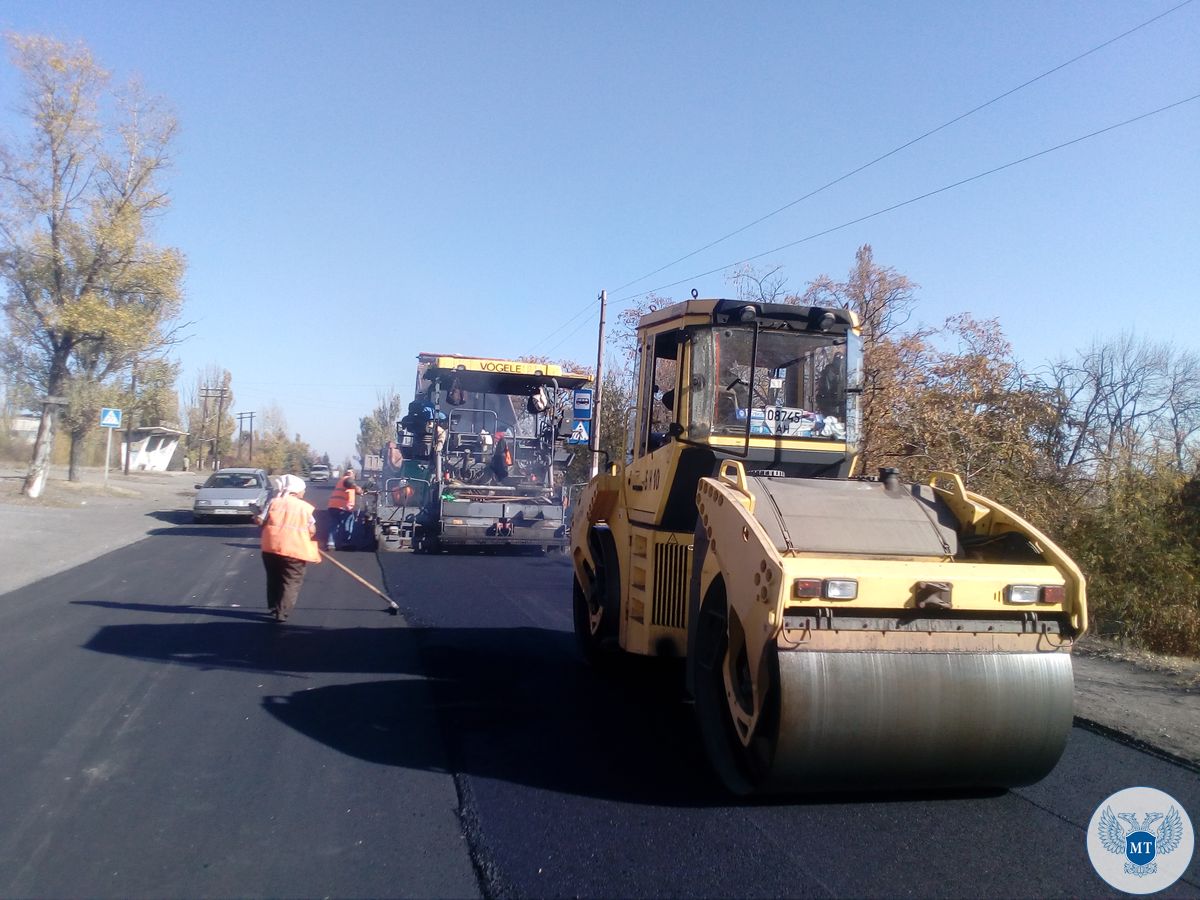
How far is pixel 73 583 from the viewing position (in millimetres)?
12531

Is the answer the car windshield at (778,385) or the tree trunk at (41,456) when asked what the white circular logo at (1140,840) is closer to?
the car windshield at (778,385)

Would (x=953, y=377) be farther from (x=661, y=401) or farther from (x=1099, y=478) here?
(x=661, y=401)

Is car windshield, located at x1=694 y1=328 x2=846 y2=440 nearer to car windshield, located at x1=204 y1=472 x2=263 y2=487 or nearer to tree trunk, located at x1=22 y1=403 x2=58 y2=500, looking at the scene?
car windshield, located at x1=204 y1=472 x2=263 y2=487

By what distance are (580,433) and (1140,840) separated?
1115cm

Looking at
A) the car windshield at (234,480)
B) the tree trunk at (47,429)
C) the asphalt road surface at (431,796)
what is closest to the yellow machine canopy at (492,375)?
the asphalt road surface at (431,796)

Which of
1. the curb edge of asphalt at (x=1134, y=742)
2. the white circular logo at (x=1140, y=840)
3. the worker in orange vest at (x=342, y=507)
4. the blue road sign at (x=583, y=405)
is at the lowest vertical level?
the white circular logo at (x=1140, y=840)

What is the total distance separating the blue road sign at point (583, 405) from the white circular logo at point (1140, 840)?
457 inches

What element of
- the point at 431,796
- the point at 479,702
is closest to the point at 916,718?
the point at 431,796

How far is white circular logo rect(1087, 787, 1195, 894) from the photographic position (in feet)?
13.3

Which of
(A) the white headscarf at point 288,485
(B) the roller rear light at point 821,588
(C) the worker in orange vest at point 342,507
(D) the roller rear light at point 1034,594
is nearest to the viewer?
(B) the roller rear light at point 821,588

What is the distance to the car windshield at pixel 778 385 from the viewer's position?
6328 mm

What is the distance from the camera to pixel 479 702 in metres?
6.80

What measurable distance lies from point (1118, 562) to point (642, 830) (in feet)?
23.6

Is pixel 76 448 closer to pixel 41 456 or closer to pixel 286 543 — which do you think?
pixel 41 456
